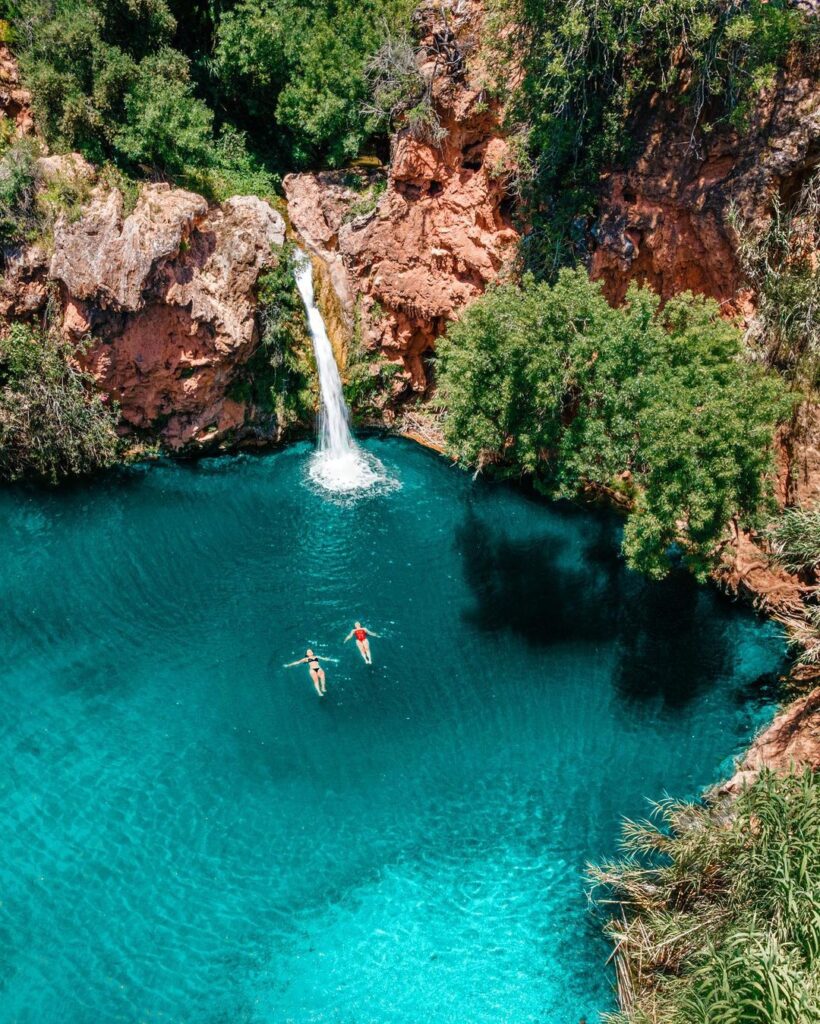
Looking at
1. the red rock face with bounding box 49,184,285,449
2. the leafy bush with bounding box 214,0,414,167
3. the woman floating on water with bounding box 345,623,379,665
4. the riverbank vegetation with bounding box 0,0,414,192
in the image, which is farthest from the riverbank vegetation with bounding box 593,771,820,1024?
the leafy bush with bounding box 214,0,414,167

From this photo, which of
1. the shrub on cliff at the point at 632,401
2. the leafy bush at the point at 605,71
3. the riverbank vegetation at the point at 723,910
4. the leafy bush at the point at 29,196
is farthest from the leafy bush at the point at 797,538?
the leafy bush at the point at 29,196

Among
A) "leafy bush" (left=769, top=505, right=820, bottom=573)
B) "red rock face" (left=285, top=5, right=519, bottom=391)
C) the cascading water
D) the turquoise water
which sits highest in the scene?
"red rock face" (left=285, top=5, right=519, bottom=391)

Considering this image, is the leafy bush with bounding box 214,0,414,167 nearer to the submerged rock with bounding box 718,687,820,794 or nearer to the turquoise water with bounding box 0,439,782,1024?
the turquoise water with bounding box 0,439,782,1024

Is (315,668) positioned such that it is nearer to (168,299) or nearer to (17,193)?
(168,299)

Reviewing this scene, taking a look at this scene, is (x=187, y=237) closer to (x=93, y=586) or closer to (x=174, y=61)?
(x=174, y=61)

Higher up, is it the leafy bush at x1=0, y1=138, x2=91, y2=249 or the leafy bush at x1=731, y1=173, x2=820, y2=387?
the leafy bush at x1=0, y1=138, x2=91, y2=249

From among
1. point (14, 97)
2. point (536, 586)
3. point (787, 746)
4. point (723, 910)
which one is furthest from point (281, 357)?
point (723, 910)
